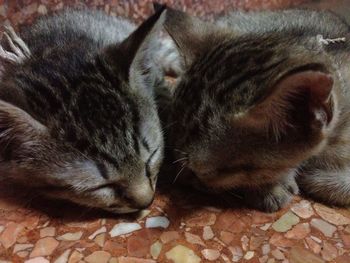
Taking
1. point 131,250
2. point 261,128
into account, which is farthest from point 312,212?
point 131,250

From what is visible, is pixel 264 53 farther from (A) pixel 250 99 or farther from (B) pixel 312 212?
(B) pixel 312 212

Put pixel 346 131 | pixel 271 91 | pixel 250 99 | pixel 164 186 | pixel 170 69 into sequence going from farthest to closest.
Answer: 1. pixel 170 69
2. pixel 164 186
3. pixel 346 131
4. pixel 250 99
5. pixel 271 91

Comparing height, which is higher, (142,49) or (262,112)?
(142,49)

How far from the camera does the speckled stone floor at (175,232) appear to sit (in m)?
1.64

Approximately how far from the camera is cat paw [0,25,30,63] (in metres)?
1.84

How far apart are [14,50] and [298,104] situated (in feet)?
3.62

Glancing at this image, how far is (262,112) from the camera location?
1.40 metres

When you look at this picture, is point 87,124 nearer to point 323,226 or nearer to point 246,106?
point 246,106

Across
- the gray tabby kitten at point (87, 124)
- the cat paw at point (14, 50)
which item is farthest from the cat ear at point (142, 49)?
the cat paw at point (14, 50)

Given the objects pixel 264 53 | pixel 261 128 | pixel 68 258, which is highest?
pixel 264 53

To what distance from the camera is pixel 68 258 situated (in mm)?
1616

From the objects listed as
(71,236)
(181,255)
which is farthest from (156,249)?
(71,236)

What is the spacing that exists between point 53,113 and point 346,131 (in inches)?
39.6

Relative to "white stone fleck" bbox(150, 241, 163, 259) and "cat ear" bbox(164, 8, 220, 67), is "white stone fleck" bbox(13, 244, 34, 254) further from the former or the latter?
A: "cat ear" bbox(164, 8, 220, 67)
